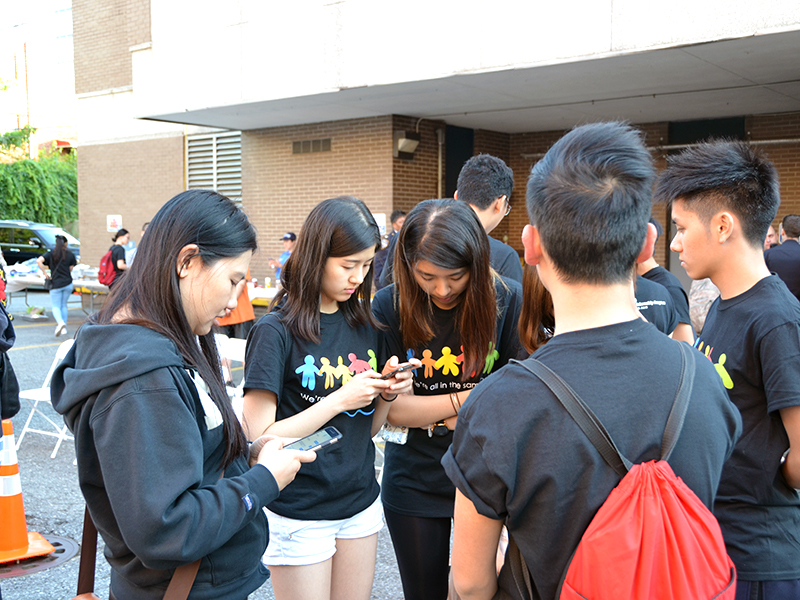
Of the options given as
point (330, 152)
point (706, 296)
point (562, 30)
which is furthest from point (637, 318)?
point (330, 152)

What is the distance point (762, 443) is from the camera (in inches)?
76.4

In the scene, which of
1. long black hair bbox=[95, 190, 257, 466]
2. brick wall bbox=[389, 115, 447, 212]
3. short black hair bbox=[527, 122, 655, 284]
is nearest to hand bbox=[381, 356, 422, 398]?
long black hair bbox=[95, 190, 257, 466]

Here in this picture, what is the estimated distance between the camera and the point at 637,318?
132 cm

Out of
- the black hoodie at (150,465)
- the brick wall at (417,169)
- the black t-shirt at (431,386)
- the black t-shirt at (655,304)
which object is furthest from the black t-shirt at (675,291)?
the brick wall at (417,169)

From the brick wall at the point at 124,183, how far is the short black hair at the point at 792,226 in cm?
1255

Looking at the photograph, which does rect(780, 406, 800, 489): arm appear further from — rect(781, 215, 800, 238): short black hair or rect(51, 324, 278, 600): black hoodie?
rect(781, 215, 800, 238): short black hair

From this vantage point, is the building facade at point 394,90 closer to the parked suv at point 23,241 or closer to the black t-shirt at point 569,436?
the parked suv at point 23,241

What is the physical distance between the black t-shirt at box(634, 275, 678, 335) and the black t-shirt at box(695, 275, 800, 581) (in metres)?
1.11

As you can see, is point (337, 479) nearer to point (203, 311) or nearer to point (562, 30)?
point (203, 311)

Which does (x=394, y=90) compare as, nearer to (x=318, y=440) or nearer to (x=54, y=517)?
(x=54, y=517)

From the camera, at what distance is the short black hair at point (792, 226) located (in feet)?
24.4

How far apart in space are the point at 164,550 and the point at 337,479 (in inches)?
35.3

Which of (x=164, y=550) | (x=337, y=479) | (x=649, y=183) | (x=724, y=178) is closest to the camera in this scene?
(x=649, y=183)

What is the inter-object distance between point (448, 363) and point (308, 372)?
55cm
